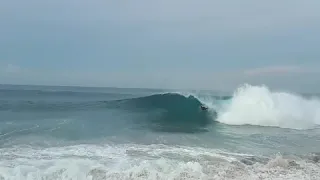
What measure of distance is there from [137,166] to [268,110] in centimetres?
1586

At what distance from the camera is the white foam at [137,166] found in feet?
25.3

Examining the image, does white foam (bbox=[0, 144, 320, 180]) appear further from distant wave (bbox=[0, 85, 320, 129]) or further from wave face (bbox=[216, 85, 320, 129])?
wave face (bbox=[216, 85, 320, 129])

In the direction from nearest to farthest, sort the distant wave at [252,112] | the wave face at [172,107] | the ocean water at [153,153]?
1. the ocean water at [153,153]
2. the distant wave at [252,112]
3. the wave face at [172,107]

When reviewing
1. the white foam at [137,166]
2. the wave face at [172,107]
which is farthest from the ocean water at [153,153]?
the wave face at [172,107]

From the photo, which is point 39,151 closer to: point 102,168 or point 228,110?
point 102,168

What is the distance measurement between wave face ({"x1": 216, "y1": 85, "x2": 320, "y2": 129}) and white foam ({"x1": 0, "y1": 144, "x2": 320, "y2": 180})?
11.4m

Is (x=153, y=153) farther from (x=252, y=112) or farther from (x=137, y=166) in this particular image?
(x=252, y=112)

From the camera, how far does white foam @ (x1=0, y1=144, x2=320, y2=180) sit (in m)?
7.72

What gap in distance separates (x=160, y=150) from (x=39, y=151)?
3810mm

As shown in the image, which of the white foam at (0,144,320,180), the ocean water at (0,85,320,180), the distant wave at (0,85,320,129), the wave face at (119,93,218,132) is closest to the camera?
the white foam at (0,144,320,180)

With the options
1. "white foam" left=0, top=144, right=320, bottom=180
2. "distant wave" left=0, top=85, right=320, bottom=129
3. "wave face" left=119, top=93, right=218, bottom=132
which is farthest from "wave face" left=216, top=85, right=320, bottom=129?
"white foam" left=0, top=144, right=320, bottom=180

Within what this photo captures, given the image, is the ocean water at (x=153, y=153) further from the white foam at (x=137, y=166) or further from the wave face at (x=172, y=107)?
the wave face at (x=172, y=107)

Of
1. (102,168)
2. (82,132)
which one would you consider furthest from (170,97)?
(102,168)

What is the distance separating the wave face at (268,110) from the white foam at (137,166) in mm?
11449
